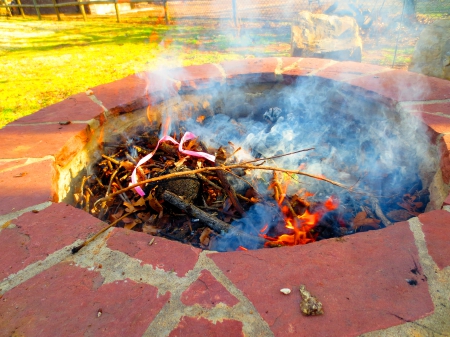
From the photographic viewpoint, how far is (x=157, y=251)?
1120 mm

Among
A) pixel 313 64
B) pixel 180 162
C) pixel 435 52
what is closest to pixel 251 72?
pixel 313 64

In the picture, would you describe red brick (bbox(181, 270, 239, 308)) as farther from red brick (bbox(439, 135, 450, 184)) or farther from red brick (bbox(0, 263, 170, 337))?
red brick (bbox(439, 135, 450, 184))

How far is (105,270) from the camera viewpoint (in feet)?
3.47

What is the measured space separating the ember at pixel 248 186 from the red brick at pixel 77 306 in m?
0.38

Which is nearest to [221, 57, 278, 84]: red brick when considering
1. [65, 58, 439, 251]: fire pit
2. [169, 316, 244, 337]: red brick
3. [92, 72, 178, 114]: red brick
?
[65, 58, 439, 251]: fire pit

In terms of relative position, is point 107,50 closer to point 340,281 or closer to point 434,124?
point 434,124

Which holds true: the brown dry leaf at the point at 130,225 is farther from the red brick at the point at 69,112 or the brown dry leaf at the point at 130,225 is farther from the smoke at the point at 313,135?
the red brick at the point at 69,112

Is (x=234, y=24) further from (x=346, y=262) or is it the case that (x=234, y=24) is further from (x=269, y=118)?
(x=346, y=262)

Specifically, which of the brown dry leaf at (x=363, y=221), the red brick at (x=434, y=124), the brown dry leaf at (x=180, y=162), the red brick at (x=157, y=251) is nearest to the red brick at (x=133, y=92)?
the brown dry leaf at (x=180, y=162)

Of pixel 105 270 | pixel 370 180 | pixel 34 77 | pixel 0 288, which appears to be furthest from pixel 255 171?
pixel 34 77

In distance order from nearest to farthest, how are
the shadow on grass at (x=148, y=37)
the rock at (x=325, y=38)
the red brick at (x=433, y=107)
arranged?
the red brick at (x=433, y=107), the rock at (x=325, y=38), the shadow on grass at (x=148, y=37)

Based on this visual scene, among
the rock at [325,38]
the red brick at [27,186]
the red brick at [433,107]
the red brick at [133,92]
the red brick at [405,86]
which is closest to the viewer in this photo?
the red brick at [27,186]

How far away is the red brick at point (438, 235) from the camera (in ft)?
3.46

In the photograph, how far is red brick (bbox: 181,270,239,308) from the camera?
94 centimetres
